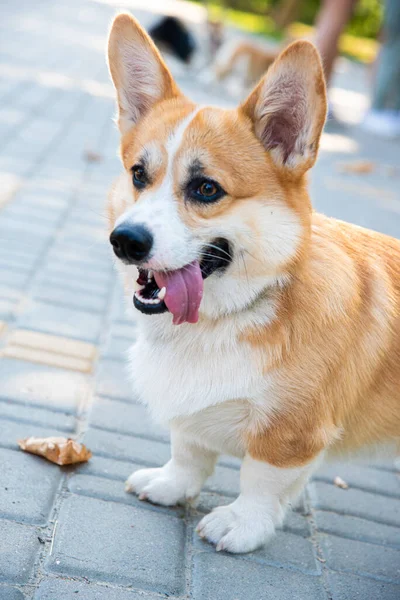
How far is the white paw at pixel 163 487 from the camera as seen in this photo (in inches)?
Result: 106

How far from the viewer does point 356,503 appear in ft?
9.73

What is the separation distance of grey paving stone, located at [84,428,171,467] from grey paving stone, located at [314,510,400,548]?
67 centimetres

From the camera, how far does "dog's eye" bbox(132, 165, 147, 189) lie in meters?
2.58

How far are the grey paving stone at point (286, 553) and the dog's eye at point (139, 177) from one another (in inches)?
48.4

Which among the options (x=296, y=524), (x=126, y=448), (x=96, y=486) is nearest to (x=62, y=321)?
(x=126, y=448)

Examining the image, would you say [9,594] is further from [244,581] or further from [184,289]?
[184,289]

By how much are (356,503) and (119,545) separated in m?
1.05

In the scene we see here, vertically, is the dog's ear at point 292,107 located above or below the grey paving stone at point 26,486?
above

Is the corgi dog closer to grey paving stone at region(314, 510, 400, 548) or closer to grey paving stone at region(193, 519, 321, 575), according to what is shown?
grey paving stone at region(193, 519, 321, 575)

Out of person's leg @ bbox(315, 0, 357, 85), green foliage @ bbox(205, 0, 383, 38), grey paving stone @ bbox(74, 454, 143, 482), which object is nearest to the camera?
grey paving stone @ bbox(74, 454, 143, 482)

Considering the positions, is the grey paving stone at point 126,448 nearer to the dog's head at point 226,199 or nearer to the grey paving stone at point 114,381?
the grey paving stone at point 114,381

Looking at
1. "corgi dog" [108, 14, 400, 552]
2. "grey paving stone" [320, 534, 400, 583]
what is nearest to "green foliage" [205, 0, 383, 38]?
"corgi dog" [108, 14, 400, 552]

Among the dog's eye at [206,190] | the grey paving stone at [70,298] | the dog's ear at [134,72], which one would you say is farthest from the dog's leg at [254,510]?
the grey paving stone at [70,298]

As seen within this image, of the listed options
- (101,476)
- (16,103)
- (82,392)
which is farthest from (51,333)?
(16,103)
